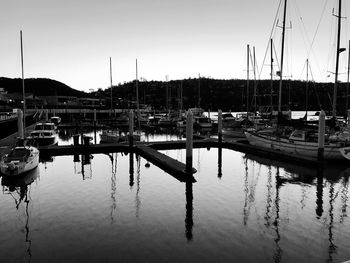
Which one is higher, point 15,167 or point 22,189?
point 15,167

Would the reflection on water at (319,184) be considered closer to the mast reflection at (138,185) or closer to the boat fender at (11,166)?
the mast reflection at (138,185)

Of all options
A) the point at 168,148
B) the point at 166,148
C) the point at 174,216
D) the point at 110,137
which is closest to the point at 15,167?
the point at 174,216

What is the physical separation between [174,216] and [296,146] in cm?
1772

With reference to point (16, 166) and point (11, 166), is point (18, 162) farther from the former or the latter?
point (11, 166)

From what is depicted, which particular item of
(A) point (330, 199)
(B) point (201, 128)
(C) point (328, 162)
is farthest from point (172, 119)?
(A) point (330, 199)

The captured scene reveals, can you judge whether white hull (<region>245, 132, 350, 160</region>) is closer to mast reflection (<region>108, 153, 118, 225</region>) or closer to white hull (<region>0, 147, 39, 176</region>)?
mast reflection (<region>108, 153, 118, 225</region>)

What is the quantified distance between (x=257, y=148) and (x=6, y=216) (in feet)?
75.5

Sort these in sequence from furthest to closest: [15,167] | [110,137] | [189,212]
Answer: [110,137] < [15,167] < [189,212]

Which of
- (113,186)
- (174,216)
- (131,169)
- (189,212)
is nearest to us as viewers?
(174,216)

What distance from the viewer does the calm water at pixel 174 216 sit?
11.1 metres

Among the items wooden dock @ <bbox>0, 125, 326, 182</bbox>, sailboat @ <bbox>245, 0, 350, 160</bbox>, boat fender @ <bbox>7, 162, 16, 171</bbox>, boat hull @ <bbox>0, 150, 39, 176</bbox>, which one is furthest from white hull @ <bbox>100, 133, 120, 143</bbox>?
boat fender @ <bbox>7, 162, 16, 171</bbox>

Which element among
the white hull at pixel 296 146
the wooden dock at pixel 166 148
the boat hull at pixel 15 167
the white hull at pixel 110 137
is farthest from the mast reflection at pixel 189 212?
the white hull at pixel 110 137

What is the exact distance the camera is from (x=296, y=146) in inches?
1143

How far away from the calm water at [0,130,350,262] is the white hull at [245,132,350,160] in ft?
8.97
